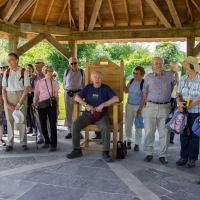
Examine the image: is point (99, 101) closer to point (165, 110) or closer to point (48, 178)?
point (165, 110)

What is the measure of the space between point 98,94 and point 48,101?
35.2 inches

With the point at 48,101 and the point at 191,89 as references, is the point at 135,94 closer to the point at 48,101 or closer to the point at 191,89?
the point at 191,89

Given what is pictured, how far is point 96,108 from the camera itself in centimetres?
418

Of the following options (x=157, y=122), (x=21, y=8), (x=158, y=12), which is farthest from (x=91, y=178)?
(x=158, y=12)

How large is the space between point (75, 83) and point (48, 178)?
261cm

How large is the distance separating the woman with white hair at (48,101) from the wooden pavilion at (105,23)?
2288 millimetres

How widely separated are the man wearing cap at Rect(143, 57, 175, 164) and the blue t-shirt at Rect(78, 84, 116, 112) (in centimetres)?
60

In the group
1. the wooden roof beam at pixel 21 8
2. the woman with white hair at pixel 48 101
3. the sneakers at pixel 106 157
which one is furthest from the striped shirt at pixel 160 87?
the wooden roof beam at pixel 21 8

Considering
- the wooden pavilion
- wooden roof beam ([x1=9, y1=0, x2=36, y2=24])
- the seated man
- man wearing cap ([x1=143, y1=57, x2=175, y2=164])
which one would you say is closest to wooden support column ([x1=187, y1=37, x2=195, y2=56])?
the wooden pavilion

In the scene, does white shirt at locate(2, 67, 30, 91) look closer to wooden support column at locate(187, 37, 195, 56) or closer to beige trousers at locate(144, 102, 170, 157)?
beige trousers at locate(144, 102, 170, 157)

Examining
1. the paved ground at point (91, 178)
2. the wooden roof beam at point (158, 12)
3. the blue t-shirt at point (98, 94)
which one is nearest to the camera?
the paved ground at point (91, 178)

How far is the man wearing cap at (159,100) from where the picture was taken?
392 centimetres

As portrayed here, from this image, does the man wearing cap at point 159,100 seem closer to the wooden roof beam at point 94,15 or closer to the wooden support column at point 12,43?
the wooden roof beam at point 94,15

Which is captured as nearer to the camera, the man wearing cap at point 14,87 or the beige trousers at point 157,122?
the beige trousers at point 157,122
